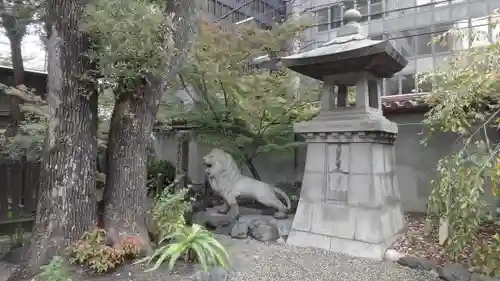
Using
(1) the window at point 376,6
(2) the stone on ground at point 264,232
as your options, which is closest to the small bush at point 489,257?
(2) the stone on ground at point 264,232

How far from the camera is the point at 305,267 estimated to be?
17.3 feet

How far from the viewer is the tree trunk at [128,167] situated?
533 centimetres

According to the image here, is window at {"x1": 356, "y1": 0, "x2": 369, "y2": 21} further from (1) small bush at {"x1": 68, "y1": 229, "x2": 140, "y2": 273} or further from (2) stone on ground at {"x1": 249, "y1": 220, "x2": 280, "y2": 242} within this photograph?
(1) small bush at {"x1": 68, "y1": 229, "x2": 140, "y2": 273}

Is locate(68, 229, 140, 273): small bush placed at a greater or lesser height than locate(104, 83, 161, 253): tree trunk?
lesser

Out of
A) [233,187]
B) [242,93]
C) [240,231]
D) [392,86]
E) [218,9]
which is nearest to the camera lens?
[240,231]

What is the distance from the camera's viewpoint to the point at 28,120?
25.6 feet

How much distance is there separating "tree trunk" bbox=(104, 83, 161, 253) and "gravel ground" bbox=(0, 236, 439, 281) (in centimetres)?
72

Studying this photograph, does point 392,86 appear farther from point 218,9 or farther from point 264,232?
point 264,232

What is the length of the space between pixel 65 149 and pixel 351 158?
4582 mm

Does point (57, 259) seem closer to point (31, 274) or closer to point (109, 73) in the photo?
point (31, 274)

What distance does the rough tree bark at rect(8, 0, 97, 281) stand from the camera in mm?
5023

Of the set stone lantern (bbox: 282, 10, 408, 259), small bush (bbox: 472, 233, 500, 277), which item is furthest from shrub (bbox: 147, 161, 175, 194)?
small bush (bbox: 472, 233, 500, 277)

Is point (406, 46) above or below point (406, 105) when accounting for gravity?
above

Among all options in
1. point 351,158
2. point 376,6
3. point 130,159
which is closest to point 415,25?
point 376,6
